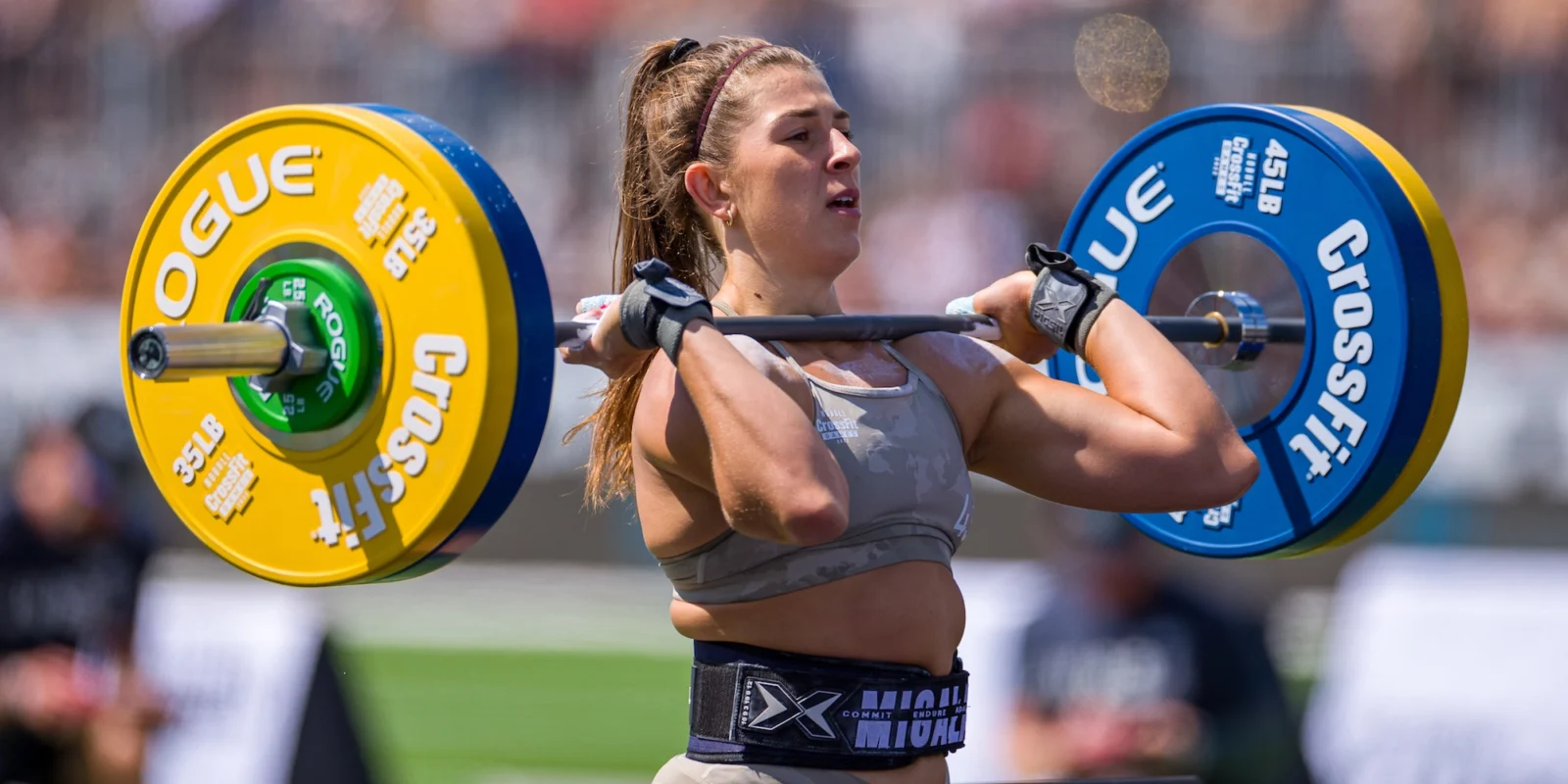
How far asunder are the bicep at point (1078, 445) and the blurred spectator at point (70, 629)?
5.18 meters

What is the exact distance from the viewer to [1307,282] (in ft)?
12.0

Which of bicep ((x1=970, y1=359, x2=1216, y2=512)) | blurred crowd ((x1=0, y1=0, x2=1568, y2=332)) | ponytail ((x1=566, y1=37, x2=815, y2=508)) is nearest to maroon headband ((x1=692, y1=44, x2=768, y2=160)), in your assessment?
ponytail ((x1=566, y1=37, x2=815, y2=508))

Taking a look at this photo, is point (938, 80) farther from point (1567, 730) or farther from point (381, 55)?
point (1567, 730)

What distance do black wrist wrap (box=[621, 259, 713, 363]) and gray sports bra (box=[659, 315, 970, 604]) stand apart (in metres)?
0.23

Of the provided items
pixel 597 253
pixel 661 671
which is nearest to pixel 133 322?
pixel 661 671

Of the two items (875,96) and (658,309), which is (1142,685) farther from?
(658,309)

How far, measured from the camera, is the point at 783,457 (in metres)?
2.64

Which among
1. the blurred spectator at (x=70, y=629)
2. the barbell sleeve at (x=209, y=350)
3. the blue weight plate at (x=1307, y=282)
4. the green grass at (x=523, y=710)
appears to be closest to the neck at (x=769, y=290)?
the barbell sleeve at (x=209, y=350)

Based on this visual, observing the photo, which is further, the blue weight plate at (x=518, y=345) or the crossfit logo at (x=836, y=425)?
the crossfit logo at (x=836, y=425)

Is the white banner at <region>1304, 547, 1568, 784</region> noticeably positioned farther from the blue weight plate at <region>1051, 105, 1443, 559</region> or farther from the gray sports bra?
the gray sports bra

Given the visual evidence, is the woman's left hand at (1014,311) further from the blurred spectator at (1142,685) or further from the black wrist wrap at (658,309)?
the blurred spectator at (1142,685)

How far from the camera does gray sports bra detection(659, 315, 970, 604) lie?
2.85 metres

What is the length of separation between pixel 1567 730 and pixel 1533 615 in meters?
0.41

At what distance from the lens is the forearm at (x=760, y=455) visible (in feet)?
8.65
